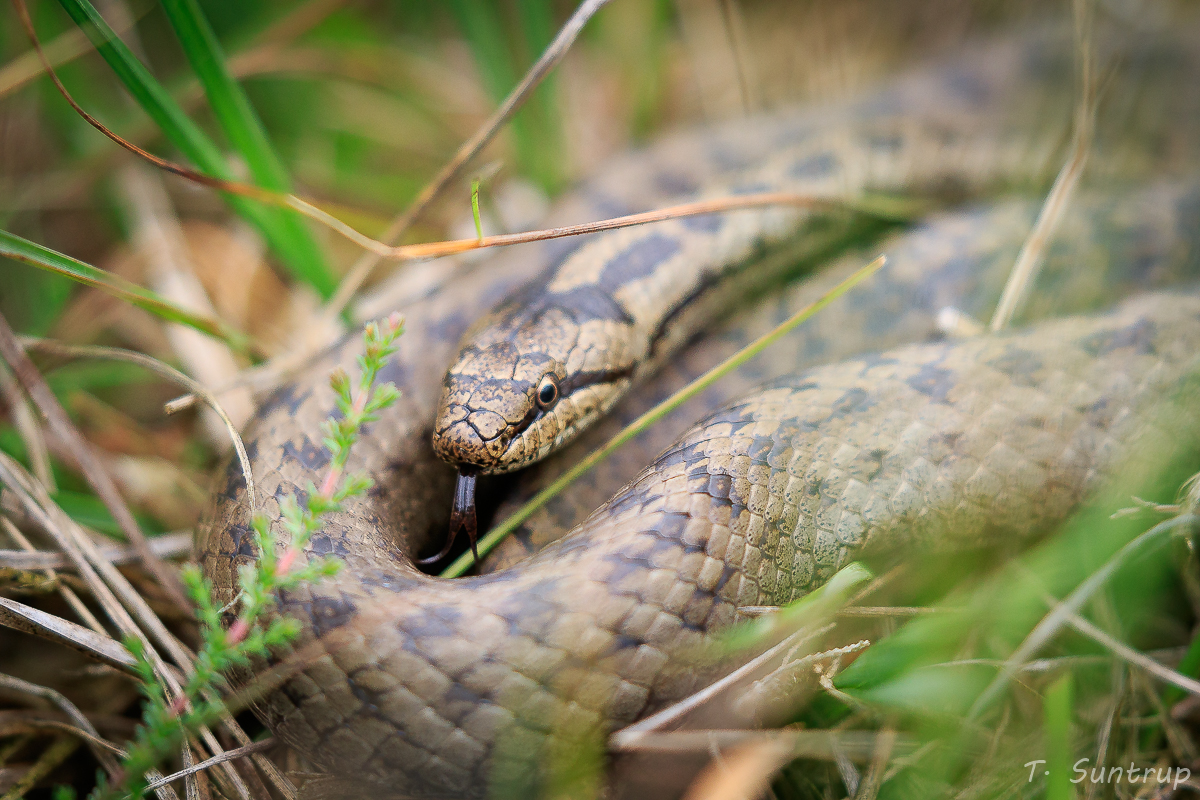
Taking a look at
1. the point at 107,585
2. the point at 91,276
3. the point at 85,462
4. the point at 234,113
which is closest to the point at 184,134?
the point at 234,113

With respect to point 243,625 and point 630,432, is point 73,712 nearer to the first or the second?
point 243,625

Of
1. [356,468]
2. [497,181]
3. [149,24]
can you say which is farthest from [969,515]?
[149,24]

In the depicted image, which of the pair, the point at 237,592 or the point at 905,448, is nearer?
the point at 237,592

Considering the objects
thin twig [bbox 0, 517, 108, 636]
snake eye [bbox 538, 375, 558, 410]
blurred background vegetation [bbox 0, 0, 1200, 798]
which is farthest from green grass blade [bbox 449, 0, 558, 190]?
thin twig [bbox 0, 517, 108, 636]

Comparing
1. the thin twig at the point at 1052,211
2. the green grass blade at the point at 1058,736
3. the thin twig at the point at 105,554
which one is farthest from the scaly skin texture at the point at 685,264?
the green grass blade at the point at 1058,736

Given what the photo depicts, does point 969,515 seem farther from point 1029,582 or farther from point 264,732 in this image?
point 264,732
